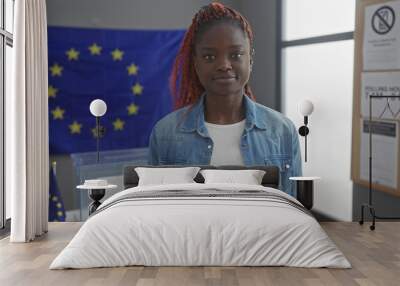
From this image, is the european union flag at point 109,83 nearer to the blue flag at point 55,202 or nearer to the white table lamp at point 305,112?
the blue flag at point 55,202

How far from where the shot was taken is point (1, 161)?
6449mm

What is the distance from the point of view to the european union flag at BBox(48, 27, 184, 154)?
6.97 m

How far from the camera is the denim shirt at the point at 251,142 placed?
687 centimetres

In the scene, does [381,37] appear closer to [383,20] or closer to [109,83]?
[383,20]

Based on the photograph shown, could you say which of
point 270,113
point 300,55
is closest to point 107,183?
point 270,113

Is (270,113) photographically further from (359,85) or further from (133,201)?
(133,201)

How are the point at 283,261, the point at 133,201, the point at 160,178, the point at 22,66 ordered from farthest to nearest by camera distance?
the point at 160,178 < the point at 22,66 < the point at 133,201 < the point at 283,261

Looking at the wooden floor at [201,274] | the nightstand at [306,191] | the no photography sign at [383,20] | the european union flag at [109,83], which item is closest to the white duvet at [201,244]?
the wooden floor at [201,274]

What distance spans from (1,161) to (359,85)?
12.6 ft

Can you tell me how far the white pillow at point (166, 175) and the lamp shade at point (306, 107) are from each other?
132 centimetres

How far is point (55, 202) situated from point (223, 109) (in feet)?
7.11

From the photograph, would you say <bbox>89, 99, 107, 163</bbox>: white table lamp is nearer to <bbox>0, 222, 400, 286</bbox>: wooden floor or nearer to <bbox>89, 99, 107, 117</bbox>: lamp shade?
<bbox>89, 99, 107, 117</bbox>: lamp shade

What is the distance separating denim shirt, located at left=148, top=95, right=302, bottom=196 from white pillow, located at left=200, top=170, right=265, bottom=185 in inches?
15.6

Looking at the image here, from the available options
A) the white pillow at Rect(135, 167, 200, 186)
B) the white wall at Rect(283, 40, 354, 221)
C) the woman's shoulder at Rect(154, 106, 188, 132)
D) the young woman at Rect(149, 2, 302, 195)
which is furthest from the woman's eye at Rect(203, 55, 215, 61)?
the white pillow at Rect(135, 167, 200, 186)
